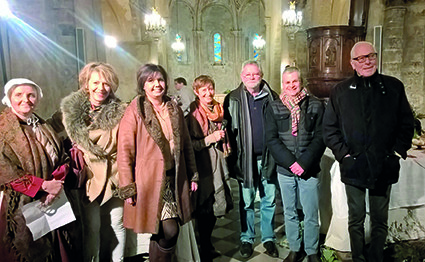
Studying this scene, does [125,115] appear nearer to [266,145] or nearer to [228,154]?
[228,154]

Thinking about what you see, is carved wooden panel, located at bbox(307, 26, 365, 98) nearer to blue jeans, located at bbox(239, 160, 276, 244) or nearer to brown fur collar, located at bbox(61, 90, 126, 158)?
blue jeans, located at bbox(239, 160, 276, 244)

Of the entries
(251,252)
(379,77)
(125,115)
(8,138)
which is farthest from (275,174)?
(8,138)

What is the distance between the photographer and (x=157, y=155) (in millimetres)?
2123

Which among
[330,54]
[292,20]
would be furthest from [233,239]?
[292,20]

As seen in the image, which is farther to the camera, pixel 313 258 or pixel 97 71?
pixel 313 258

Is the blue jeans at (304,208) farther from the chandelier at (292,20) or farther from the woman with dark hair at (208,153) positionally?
the chandelier at (292,20)

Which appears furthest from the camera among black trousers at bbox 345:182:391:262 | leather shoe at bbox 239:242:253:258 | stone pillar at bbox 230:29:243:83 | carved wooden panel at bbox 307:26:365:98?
stone pillar at bbox 230:29:243:83

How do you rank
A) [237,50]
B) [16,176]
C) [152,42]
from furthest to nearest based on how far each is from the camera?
[237,50], [152,42], [16,176]

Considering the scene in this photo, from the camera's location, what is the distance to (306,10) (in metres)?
9.83

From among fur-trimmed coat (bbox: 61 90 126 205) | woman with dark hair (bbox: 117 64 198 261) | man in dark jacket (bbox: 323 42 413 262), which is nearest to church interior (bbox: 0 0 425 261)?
man in dark jacket (bbox: 323 42 413 262)

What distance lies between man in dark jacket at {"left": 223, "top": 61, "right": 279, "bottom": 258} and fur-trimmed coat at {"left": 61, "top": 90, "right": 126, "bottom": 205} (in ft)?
3.48

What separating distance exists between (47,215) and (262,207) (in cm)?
181

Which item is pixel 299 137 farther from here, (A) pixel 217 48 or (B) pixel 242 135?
(A) pixel 217 48

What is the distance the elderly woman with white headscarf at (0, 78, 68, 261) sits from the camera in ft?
6.11
